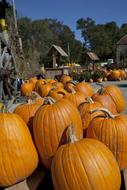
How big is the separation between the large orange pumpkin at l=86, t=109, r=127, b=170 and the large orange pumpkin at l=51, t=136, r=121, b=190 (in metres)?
0.32

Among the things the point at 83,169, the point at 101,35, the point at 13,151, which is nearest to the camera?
the point at 83,169

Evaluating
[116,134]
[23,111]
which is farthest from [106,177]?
[23,111]

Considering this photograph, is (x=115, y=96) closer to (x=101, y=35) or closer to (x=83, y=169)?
(x=83, y=169)

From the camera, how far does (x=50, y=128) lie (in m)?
2.43

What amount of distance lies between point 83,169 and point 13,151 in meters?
0.52

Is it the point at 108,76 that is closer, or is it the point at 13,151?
the point at 13,151

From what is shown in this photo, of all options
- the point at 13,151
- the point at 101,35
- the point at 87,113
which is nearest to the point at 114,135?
the point at 87,113

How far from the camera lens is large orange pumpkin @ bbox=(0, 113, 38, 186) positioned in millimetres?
2297

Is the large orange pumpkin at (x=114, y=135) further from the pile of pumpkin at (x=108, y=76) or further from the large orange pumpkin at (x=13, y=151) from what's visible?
the pile of pumpkin at (x=108, y=76)

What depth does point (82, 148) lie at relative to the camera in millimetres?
2109

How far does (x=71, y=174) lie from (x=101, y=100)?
1577mm

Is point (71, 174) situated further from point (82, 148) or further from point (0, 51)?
point (0, 51)

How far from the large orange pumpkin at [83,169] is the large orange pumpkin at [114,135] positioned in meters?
0.32

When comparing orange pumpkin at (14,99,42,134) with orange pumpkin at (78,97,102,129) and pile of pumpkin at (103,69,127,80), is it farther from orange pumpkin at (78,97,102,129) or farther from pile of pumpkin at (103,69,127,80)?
pile of pumpkin at (103,69,127,80)
